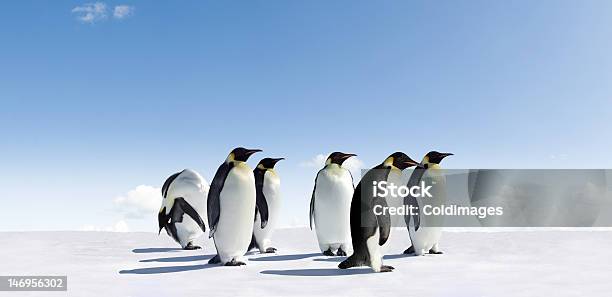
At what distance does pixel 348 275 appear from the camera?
674cm

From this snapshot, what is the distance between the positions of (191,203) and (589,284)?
634 centimetres

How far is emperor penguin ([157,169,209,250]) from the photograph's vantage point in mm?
10172

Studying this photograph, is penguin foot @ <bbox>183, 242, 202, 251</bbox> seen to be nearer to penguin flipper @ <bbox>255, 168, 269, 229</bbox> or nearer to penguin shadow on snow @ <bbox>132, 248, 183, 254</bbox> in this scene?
penguin shadow on snow @ <bbox>132, 248, 183, 254</bbox>

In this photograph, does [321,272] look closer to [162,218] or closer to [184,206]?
[184,206]

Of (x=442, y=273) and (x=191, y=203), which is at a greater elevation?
(x=191, y=203)

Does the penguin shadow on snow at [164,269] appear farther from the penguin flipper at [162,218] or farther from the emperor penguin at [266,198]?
the penguin flipper at [162,218]

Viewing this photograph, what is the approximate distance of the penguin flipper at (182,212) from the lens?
10.1 metres

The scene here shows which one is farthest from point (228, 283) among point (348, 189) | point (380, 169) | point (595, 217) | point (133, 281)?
point (595, 217)

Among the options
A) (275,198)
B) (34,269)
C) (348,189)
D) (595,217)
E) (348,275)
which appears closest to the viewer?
(348,275)

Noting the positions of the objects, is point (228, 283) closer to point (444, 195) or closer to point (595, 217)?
point (444, 195)

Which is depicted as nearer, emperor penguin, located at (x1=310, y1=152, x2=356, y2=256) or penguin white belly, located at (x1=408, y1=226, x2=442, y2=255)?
emperor penguin, located at (x1=310, y1=152, x2=356, y2=256)

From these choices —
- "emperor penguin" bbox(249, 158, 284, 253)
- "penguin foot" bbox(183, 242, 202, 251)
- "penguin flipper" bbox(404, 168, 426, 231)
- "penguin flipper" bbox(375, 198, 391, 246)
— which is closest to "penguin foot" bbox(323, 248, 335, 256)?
"emperor penguin" bbox(249, 158, 284, 253)

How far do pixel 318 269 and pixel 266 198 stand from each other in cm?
239

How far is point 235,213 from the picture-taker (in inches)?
305
